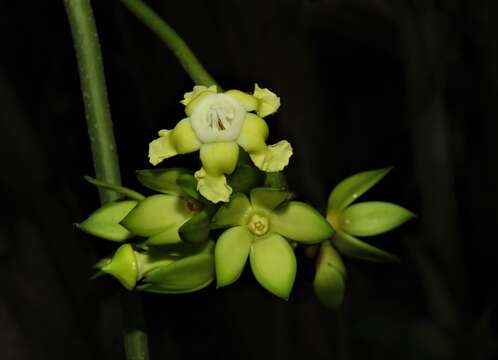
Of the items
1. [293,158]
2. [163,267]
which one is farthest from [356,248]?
[293,158]

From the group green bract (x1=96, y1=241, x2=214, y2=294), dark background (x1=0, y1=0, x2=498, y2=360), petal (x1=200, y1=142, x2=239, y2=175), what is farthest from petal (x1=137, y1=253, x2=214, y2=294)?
dark background (x1=0, y1=0, x2=498, y2=360)

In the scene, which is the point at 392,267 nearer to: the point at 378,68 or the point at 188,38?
the point at 378,68

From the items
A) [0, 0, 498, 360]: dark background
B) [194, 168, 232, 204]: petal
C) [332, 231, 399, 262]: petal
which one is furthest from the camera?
[0, 0, 498, 360]: dark background

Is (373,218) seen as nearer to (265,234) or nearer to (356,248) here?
(356,248)

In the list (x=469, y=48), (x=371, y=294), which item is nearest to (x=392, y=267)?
(x=371, y=294)

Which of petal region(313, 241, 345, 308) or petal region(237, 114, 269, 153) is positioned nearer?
petal region(237, 114, 269, 153)

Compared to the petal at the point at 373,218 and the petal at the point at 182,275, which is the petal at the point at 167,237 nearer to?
the petal at the point at 182,275

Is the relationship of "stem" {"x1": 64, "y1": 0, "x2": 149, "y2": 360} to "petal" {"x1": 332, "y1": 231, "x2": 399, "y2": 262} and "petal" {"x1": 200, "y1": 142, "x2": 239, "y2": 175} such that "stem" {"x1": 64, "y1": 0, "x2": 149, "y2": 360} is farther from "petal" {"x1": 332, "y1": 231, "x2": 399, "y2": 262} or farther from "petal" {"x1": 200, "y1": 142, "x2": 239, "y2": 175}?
"petal" {"x1": 332, "y1": 231, "x2": 399, "y2": 262}
